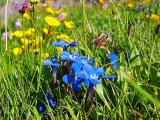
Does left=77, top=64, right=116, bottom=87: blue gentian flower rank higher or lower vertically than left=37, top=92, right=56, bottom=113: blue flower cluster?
higher

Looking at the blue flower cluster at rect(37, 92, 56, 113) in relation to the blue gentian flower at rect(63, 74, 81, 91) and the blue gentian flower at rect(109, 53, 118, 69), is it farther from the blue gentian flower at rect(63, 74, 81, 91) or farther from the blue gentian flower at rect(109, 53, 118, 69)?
the blue gentian flower at rect(109, 53, 118, 69)

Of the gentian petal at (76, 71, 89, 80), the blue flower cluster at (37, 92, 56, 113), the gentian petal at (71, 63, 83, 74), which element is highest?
the gentian petal at (71, 63, 83, 74)

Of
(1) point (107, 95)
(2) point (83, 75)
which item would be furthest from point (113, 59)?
(2) point (83, 75)

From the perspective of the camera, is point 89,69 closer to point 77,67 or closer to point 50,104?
point 77,67

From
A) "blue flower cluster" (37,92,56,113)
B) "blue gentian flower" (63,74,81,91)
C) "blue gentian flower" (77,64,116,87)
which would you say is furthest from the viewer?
"blue flower cluster" (37,92,56,113)

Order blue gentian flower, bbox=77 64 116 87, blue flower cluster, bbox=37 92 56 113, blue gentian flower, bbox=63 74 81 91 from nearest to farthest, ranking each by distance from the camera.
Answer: blue gentian flower, bbox=77 64 116 87
blue gentian flower, bbox=63 74 81 91
blue flower cluster, bbox=37 92 56 113

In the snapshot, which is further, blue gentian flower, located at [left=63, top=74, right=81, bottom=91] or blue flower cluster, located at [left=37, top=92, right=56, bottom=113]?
blue flower cluster, located at [left=37, top=92, right=56, bottom=113]

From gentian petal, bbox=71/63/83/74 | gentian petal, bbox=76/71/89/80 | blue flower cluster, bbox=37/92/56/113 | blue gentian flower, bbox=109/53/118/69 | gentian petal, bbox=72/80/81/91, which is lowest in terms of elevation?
blue flower cluster, bbox=37/92/56/113

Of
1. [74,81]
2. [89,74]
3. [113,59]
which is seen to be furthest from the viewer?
[113,59]

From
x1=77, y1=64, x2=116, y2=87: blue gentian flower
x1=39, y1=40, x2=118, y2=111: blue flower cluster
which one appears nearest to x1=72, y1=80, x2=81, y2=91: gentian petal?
x1=39, y1=40, x2=118, y2=111: blue flower cluster

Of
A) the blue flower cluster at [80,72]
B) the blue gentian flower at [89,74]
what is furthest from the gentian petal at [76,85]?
the blue gentian flower at [89,74]

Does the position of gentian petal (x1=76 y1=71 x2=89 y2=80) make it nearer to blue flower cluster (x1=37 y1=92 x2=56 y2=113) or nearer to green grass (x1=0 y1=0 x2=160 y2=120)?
green grass (x1=0 y1=0 x2=160 y2=120)

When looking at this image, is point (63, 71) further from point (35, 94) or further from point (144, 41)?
point (144, 41)

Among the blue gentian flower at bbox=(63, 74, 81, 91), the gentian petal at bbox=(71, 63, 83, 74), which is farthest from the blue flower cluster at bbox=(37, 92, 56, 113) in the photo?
the gentian petal at bbox=(71, 63, 83, 74)
